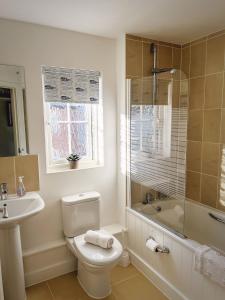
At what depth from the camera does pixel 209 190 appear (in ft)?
7.73

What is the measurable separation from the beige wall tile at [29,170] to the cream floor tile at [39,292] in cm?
89

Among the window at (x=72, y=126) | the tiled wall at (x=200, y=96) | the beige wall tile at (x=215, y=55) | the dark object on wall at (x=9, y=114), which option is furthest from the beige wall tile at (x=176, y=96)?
the dark object on wall at (x=9, y=114)

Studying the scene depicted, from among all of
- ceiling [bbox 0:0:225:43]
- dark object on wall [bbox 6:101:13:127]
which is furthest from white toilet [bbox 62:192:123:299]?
ceiling [bbox 0:0:225:43]

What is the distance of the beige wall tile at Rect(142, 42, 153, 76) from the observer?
7.59 ft

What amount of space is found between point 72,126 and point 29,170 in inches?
24.6

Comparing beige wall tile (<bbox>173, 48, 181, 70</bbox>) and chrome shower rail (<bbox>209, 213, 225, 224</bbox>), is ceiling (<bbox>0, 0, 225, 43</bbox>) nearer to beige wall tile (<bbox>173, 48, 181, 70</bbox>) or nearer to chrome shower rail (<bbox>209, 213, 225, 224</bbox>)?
beige wall tile (<bbox>173, 48, 181, 70</bbox>)

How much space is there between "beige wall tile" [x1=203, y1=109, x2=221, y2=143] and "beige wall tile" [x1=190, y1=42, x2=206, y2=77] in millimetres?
433

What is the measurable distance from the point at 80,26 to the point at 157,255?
2.15 meters

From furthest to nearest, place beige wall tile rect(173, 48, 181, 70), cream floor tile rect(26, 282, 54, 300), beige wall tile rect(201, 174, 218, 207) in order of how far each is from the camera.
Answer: beige wall tile rect(173, 48, 181, 70)
beige wall tile rect(201, 174, 218, 207)
cream floor tile rect(26, 282, 54, 300)

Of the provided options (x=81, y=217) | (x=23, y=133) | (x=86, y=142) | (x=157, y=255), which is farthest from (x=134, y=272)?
(x=23, y=133)

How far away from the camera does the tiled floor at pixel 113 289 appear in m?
1.97

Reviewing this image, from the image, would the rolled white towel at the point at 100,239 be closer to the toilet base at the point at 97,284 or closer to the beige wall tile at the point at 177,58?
the toilet base at the point at 97,284

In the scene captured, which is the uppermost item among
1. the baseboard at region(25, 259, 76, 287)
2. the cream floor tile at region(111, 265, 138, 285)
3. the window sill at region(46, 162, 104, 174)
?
the window sill at region(46, 162, 104, 174)

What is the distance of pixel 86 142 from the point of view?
2.46 meters
